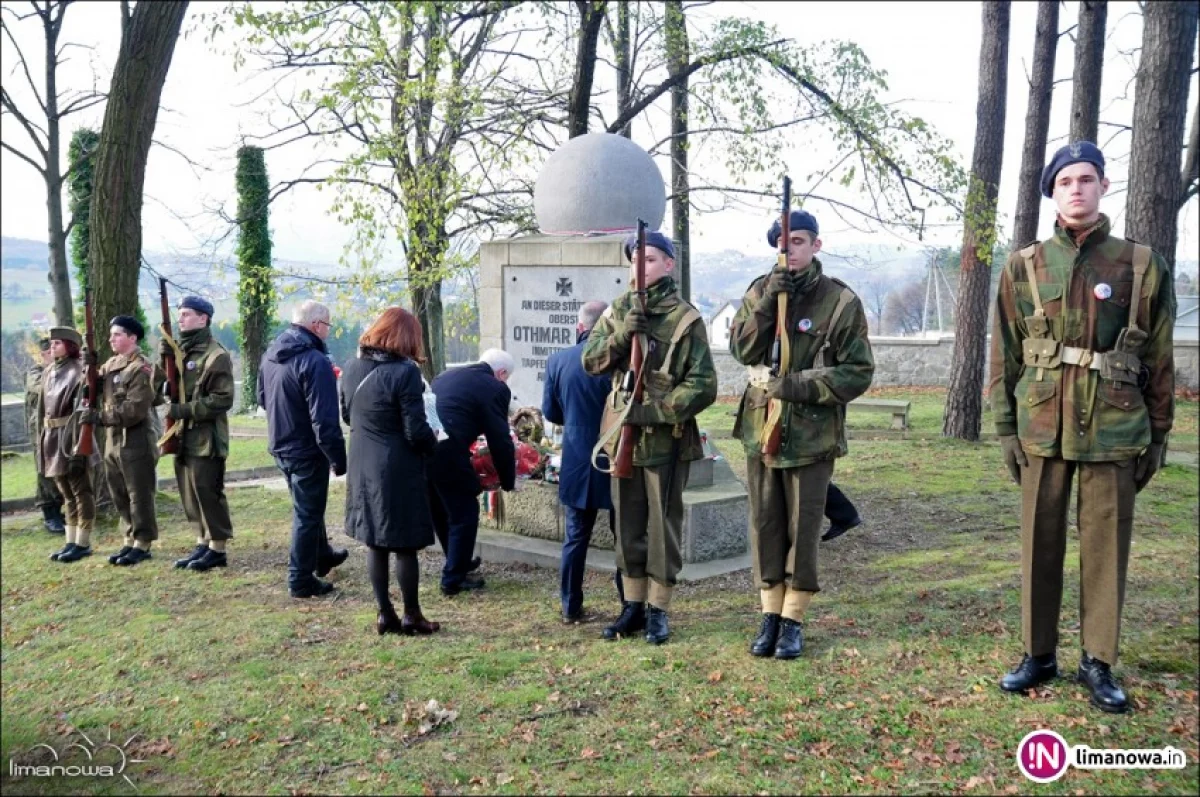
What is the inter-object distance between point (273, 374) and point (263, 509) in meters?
4.25

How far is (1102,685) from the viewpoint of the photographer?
4.35 meters

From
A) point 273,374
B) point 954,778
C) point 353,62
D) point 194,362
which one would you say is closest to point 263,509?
point 194,362

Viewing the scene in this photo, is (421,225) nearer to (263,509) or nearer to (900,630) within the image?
(263,509)

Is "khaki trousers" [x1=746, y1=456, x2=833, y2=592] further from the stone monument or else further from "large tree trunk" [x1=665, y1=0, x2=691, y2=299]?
"large tree trunk" [x1=665, y1=0, x2=691, y2=299]

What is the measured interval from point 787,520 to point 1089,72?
10104 mm

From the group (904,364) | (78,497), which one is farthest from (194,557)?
(904,364)

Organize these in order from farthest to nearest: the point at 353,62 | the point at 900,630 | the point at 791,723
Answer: the point at 353,62 < the point at 900,630 < the point at 791,723

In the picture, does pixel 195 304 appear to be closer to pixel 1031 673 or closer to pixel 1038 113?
pixel 1031 673

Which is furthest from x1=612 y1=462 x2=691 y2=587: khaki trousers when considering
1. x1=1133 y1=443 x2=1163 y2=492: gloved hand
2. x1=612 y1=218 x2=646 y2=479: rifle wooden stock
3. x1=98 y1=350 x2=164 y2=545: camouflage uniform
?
x1=98 y1=350 x2=164 y2=545: camouflage uniform

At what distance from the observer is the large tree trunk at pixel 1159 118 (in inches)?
395

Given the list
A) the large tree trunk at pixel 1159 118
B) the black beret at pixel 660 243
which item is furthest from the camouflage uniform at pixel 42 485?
the large tree trunk at pixel 1159 118

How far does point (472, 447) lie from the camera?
7.09 metres

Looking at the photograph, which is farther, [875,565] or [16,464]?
[16,464]

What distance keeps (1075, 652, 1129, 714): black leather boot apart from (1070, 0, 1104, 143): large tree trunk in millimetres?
9942
